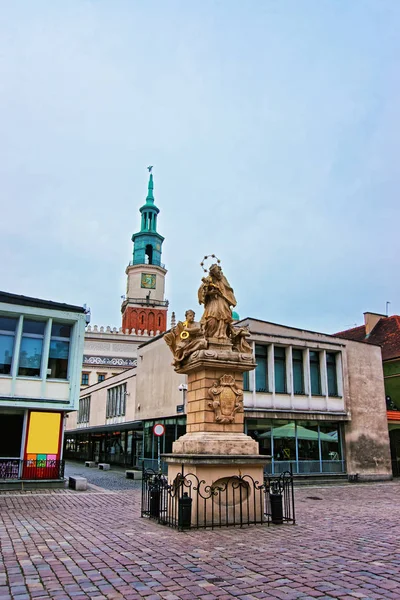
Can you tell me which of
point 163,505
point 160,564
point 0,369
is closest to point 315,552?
point 160,564

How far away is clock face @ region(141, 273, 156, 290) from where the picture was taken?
87.0 meters

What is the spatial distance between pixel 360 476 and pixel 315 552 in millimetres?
21506

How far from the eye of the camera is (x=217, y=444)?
11969 mm

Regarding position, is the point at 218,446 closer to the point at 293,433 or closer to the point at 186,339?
the point at 186,339

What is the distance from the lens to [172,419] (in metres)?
29.6

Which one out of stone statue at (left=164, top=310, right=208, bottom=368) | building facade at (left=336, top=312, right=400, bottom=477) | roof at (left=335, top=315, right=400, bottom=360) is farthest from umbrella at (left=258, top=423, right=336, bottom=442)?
stone statue at (left=164, top=310, right=208, bottom=368)

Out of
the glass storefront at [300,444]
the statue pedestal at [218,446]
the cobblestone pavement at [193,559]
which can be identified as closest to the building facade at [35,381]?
the cobblestone pavement at [193,559]

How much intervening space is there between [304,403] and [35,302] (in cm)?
1503

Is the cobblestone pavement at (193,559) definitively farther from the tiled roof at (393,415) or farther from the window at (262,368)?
the tiled roof at (393,415)

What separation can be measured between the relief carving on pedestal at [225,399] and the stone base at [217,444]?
16.0 inches

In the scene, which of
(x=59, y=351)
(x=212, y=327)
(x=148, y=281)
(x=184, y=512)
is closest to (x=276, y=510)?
(x=184, y=512)

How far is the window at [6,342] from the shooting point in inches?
911

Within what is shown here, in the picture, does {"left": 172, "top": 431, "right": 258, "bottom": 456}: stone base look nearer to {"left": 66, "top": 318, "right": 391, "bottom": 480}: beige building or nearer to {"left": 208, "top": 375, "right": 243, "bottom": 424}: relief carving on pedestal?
{"left": 208, "top": 375, "right": 243, "bottom": 424}: relief carving on pedestal

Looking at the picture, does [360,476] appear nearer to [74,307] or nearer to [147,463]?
[147,463]
